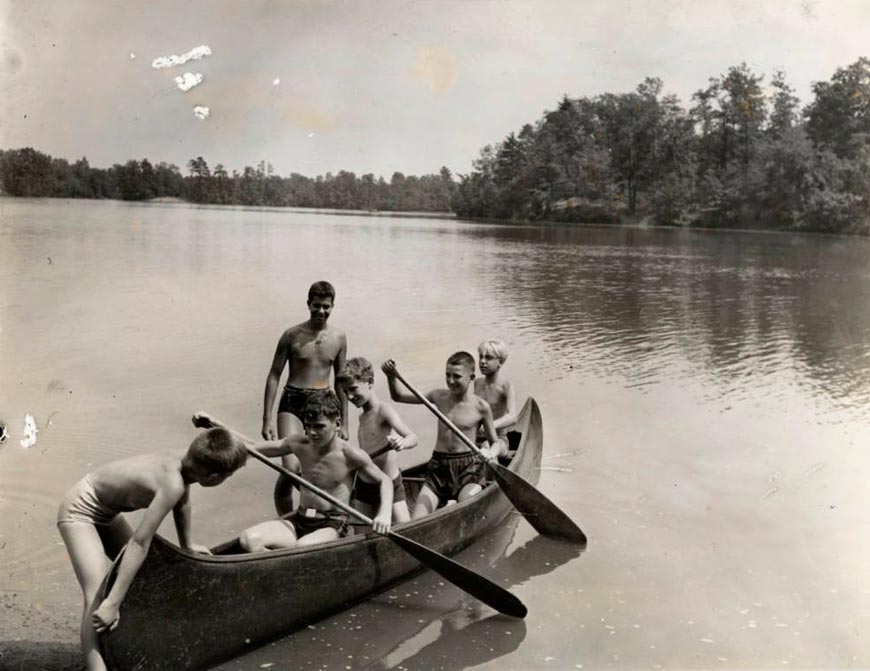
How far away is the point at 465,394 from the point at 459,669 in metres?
2.05

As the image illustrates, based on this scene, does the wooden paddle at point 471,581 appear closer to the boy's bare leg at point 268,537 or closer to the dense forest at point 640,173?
the boy's bare leg at point 268,537

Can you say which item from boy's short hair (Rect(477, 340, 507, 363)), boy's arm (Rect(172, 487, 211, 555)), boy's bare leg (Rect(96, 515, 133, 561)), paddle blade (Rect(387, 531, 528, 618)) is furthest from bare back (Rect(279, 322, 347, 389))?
boy's bare leg (Rect(96, 515, 133, 561))

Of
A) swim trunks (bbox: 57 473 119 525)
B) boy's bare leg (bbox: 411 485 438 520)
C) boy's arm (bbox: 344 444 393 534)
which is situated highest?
swim trunks (bbox: 57 473 119 525)

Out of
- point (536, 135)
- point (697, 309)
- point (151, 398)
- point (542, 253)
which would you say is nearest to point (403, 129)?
point (542, 253)

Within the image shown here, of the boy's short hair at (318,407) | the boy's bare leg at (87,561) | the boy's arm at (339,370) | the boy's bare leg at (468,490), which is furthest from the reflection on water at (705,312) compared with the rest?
the boy's bare leg at (87,561)

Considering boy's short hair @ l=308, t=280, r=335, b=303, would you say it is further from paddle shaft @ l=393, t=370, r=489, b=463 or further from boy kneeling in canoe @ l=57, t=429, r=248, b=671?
boy kneeling in canoe @ l=57, t=429, r=248, b=671

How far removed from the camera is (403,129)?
28172 millimetres

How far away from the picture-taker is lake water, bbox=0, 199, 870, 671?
5023 mm

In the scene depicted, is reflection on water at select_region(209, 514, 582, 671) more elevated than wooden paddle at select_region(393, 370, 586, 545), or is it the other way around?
wooden paddle at select_region(393, 370, 586, 545)

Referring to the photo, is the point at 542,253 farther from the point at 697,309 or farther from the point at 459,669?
the point at 459,669

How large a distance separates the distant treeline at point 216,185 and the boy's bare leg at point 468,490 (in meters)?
13.7

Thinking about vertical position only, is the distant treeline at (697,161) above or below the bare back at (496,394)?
above

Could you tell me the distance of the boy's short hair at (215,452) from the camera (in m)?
3.62

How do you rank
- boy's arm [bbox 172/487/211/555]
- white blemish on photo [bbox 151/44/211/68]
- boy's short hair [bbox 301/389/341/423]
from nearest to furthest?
boy's arm [bbox 172/487/211/555] < boy's short hair [bbox 301/389/341/423] < white blemish on photo [bbox 151/44/211/68]
